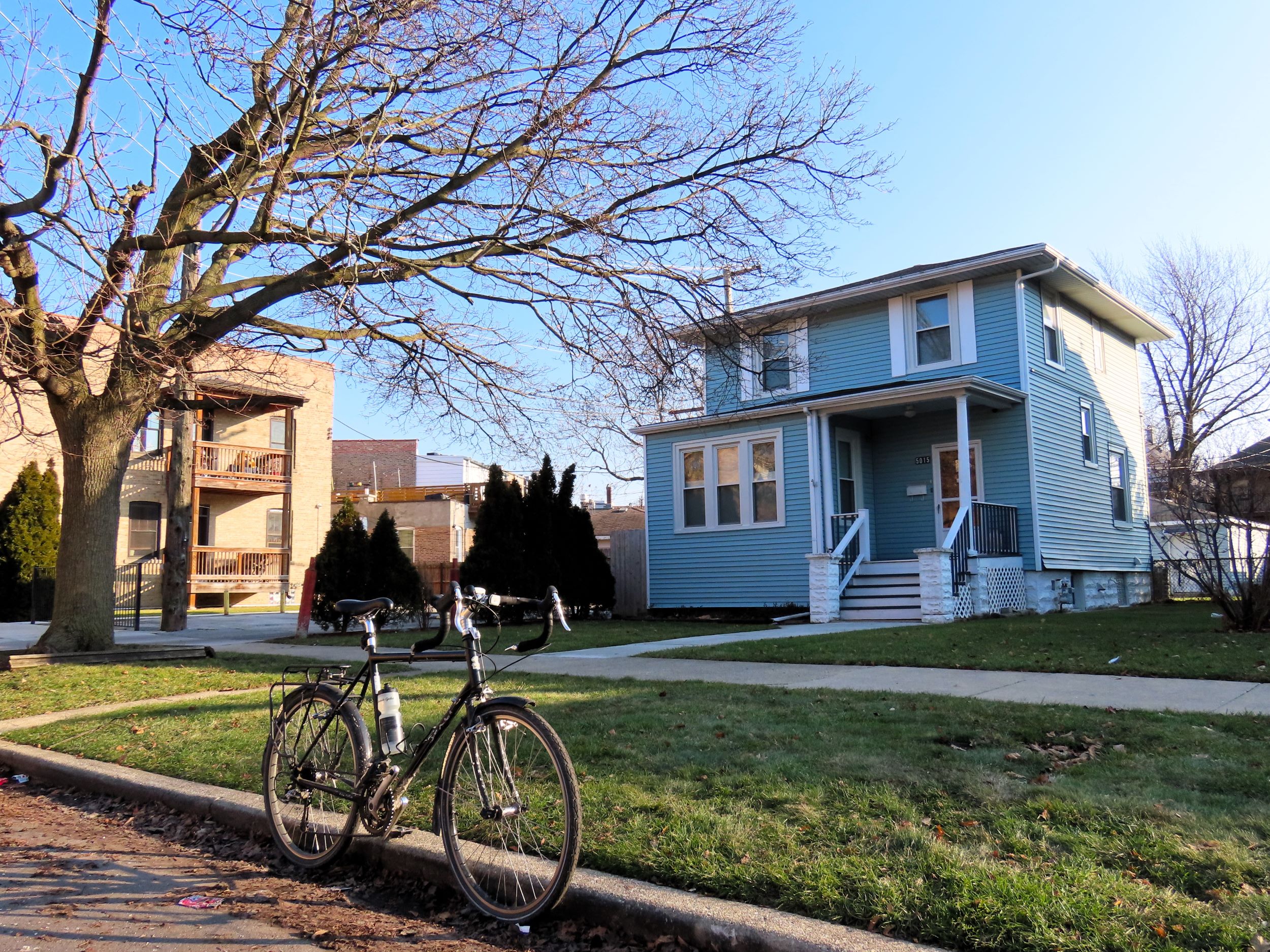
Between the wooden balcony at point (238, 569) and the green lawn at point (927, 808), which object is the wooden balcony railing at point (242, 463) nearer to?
the wooden balcony at point (238, 569)

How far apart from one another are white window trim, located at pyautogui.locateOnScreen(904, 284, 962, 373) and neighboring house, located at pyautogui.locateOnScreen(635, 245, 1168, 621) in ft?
0.12

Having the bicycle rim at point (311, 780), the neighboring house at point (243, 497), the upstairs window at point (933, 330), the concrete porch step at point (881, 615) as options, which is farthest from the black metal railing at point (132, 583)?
the bicycle rim at point (311, 780)

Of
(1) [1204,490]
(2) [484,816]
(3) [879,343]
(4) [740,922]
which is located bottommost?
(4) [740,922]

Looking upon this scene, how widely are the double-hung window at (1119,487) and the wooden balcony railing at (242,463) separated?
23740 mm

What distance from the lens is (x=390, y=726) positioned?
3891mm

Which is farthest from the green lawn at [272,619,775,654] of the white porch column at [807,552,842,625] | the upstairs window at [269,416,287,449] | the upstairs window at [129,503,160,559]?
the upstairs window at [269,416,287,449]

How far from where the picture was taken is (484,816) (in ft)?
11.3

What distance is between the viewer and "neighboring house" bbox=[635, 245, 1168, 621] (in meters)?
16.5

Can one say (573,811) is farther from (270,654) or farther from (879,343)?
(879,343)

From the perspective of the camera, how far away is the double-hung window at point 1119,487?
20984 millimetres

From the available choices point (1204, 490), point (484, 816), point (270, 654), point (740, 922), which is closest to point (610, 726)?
point (484, 816)

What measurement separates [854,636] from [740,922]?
9.35 m

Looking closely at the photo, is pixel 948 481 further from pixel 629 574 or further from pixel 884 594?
pixel 629 574

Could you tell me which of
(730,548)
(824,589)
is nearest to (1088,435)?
(824,589)
